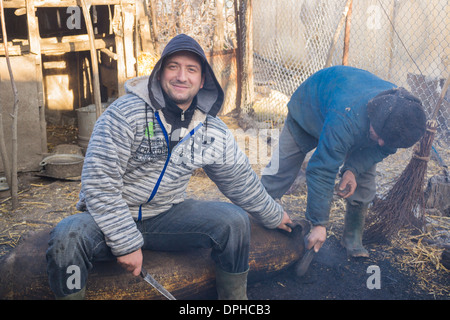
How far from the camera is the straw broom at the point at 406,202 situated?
165 inches

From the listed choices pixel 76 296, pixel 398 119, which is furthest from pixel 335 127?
pixel 76 296

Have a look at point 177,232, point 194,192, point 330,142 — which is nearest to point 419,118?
point 330,142

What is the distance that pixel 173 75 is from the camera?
9.04 ft

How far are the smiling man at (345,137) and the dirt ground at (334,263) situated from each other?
247 millimetres

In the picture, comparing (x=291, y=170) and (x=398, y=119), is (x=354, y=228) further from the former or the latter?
(x=398, y=119)

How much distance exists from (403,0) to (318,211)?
21.1 ft

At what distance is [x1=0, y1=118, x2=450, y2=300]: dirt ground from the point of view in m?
3.34

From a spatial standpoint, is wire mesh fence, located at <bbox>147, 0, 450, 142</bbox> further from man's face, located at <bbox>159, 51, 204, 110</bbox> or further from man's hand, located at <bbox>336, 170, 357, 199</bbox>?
man's face, located at <bbox>159, 51, 204, 110</bbox>

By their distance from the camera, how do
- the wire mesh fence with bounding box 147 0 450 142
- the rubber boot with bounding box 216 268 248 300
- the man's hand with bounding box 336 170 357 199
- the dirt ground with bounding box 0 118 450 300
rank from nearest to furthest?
the rubber boot with bounding box 216 268 248 300, the dirt ground with bounding box 0 118 450 300, the man's hand with bounding box 336 170 357 199, the wire mesh fence with bounding box 147 0 450 142

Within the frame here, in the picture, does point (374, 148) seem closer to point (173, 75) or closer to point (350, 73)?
point (350, 73)

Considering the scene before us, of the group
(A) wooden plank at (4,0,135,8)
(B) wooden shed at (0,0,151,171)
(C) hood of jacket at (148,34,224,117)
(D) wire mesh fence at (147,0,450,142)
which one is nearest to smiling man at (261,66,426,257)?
(C) hood of jacket at (148,34,224,117)

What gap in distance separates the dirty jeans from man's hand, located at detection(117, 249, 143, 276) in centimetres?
216

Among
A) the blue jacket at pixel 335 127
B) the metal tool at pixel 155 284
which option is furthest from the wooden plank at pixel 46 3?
the metal tool at pixel 155 284

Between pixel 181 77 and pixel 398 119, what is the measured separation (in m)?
1.51
